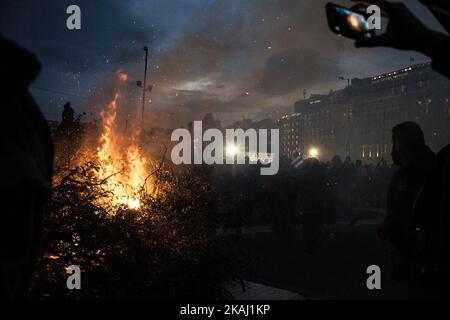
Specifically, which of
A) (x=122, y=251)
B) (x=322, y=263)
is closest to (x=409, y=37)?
(x=122, y=251)

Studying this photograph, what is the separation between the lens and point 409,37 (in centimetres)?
138

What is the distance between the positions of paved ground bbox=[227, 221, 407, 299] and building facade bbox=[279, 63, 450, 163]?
44351 mm

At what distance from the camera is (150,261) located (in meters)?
4.17

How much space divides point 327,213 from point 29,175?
12.4 metres

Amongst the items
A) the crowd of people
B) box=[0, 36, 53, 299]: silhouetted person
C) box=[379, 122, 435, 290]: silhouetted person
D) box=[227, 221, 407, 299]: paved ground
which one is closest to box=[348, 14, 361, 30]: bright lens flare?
the crowd of people

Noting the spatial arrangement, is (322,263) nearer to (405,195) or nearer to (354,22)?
(405,195)

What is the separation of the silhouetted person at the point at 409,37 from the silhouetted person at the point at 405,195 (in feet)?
6.75

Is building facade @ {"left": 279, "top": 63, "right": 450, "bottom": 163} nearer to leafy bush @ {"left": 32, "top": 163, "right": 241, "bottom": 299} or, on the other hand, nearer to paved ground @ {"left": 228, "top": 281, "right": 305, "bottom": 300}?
paved ground @ {"left": 228, "top": 281, "right": 305, "bottom": 300}

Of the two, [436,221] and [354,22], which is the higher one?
[354,22]

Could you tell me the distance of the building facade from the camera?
48.7m

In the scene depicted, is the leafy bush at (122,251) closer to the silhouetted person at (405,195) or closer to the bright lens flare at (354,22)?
the silhouetted person at (405,195)

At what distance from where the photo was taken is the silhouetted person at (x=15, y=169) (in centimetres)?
81

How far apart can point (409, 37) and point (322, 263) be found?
7541 mm

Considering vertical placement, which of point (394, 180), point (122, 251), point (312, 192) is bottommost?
point (122, 251)
